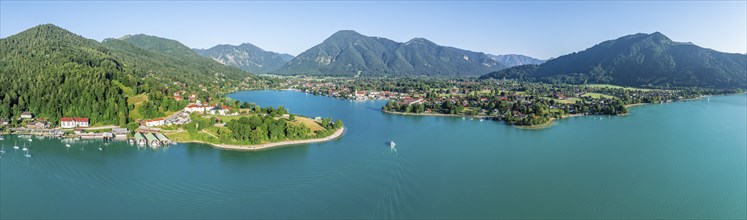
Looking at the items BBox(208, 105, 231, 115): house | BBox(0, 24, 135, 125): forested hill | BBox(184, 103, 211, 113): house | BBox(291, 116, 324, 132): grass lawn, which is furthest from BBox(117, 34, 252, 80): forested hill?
BBox(291, 116, 324, 132): grass lawn

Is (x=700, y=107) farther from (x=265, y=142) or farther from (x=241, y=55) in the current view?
(x=241, y=55)

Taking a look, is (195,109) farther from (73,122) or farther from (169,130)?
(73,122)

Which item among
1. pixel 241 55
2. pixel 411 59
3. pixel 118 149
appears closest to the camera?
pixel 118 149

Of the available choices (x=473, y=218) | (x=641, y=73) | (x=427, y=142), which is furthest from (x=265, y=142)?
(x=641, y=73)

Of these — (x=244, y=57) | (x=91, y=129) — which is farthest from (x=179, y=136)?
(x=244, y=57)

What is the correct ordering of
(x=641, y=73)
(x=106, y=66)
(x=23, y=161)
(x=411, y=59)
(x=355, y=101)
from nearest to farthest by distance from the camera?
(x=23, y=161) < (x=106, y=66) < (x=355, y=101) < (x=641, y=73) < (x=411, y=59)

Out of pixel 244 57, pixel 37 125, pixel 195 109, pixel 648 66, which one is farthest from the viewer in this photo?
pixel 244 57
